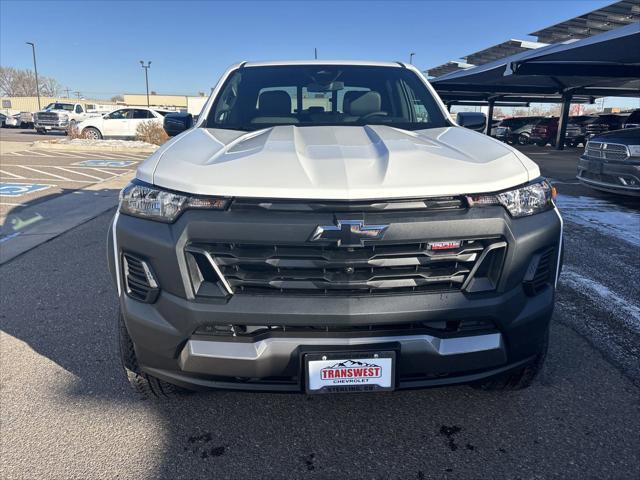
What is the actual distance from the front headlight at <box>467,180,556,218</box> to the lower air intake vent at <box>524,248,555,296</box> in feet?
0.61

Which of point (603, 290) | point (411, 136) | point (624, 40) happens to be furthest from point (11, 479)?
point (624, 40)

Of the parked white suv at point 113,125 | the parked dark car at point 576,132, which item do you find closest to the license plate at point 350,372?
the parked white suv at point 113,125

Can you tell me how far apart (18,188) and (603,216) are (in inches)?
404

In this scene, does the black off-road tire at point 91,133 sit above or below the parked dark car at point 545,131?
below

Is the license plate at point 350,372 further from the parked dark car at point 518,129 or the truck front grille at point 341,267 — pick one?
the parked dark car at point 518,129

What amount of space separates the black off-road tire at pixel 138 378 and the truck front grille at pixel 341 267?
1.97 ft

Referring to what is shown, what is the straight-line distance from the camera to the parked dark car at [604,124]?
24.5 m

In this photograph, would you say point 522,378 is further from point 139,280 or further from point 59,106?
point 59,106

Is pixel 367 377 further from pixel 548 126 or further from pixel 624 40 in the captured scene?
pixel 548 126

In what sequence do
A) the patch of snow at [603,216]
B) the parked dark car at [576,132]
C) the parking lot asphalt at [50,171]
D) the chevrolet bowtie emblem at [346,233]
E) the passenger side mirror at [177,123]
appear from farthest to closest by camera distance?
the parked dark car at [576,132] → the parking lot asphalt at [50,171] → the patch of snow at [603,216] → the passenger side mirror at [177,123] → the chevrolet bowtie emblem at [346,233]

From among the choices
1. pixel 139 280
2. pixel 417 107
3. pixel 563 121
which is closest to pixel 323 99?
pixel 417 107

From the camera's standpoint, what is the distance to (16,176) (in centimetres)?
1077

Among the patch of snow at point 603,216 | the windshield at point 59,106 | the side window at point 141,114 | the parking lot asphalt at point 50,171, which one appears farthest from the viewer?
the windshield at point 59,106

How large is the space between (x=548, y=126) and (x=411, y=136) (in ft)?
91.8
